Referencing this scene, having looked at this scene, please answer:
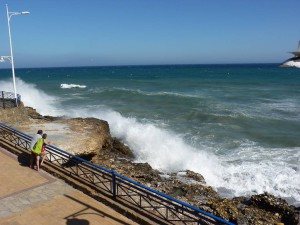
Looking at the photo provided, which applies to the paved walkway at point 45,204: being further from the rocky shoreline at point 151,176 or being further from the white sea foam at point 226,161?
the white sea foam at point 226,161

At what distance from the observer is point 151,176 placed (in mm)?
15109

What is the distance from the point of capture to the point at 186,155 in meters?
20.4

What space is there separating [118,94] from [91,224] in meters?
45.0

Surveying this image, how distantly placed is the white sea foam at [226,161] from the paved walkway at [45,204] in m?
8.85

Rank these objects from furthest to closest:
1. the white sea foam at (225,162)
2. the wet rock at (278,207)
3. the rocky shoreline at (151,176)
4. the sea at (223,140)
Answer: the sea at (223,140)
the white sea foam at (225,162)
the rocky shoreline at (151,176)
the wet rock at (278,207)

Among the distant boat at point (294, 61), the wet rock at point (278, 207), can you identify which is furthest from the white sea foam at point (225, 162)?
the distant boat at point (294, 61)

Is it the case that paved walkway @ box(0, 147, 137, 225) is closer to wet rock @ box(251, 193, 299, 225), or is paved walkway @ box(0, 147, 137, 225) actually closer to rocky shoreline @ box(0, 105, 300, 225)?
rocky shoreline @ box(0, 105, 300, 225)

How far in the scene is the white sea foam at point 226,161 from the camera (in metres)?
16.2

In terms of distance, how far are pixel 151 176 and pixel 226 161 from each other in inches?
249

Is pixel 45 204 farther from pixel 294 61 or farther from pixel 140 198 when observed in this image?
pixel 294 61

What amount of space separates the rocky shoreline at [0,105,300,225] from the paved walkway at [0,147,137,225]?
3.63 metres

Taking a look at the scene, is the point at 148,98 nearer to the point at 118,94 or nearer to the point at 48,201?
the point at 118,94

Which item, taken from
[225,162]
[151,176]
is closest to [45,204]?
[151,176]

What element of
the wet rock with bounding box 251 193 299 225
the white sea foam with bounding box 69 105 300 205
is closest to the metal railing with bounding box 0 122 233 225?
the wet rock with bounding box 251 193 299 225
